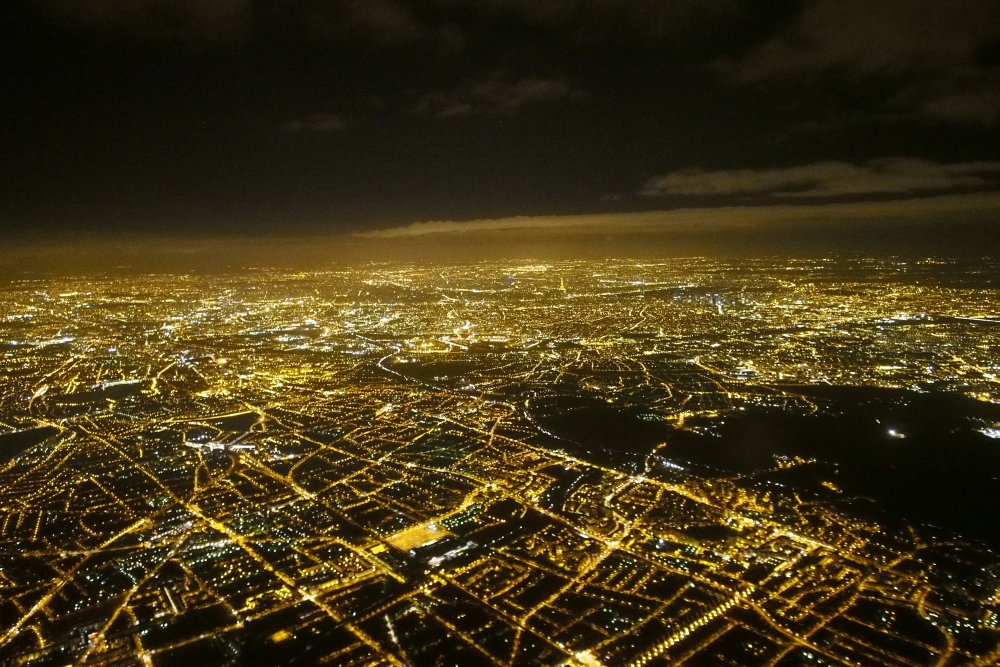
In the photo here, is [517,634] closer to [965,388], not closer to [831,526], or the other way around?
[831,526]

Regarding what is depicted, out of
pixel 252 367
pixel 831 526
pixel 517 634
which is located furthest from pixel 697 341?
pixel 517 634

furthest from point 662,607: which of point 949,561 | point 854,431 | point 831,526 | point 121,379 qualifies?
point 121,379

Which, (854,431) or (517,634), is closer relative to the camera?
(517,634)

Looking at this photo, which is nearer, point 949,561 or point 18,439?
point 949,561

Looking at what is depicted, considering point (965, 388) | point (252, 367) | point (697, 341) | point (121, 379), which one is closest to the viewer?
point (965, 388)

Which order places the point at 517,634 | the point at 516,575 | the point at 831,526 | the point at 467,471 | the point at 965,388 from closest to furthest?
the point at 517,634 → the point at 516,575 → the point at 831,526 → the point at 467,471 → the point at 965,388

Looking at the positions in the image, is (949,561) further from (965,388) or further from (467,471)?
(965,388)
